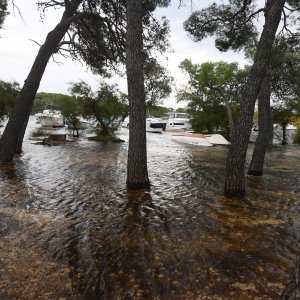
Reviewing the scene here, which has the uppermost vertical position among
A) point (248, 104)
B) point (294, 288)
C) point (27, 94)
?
point (248, 104)

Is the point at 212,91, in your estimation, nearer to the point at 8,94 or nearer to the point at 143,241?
the point at 8,94

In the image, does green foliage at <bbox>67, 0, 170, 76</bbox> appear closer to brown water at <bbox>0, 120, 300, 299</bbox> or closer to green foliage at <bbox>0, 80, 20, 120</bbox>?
brown water at <bbox>0, 120, 300, 299</bbox>

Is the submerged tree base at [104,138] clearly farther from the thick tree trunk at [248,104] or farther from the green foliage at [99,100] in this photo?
the thick tree trunk at [248,104]

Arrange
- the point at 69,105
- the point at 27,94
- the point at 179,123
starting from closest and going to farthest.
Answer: the point at 27,94, the point at 69,105, the point at 179,123

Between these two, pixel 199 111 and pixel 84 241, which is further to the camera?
pixel 199 111

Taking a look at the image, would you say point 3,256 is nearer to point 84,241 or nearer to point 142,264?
point 84,241

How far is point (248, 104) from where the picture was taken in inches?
251

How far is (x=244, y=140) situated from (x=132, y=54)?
307cm

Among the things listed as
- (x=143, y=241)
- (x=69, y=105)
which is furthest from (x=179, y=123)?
(x=143, y=241)

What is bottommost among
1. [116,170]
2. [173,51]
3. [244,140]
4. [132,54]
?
[116,170]

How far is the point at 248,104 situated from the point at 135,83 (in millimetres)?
2474

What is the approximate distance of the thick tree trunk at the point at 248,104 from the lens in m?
6.25

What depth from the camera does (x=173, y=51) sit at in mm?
12453

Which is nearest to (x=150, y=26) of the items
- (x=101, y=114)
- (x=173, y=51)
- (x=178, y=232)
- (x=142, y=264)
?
(x=173, y=51)
